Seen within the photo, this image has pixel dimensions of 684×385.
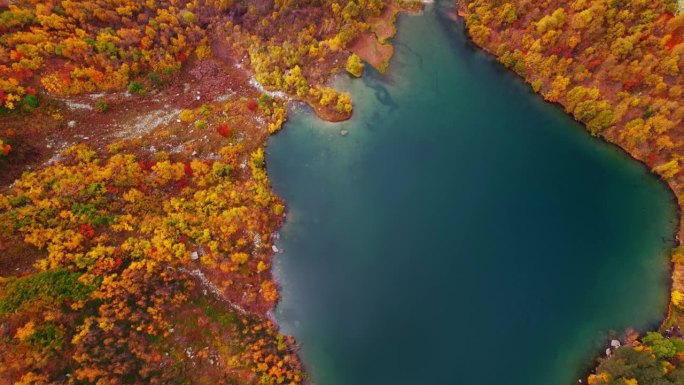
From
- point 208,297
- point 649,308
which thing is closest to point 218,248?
point 208,297

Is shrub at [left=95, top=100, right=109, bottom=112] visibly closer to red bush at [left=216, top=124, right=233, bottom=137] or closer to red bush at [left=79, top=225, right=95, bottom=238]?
red bush at [left=216, top=124, right=233, bottom=137]

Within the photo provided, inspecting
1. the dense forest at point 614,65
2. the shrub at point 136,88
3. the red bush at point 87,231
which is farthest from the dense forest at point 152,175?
the dense forest at point 614,65

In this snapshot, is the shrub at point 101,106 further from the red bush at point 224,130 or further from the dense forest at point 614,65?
the dense forest at point 614,65

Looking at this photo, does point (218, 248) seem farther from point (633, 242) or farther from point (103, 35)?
point (633, 242)

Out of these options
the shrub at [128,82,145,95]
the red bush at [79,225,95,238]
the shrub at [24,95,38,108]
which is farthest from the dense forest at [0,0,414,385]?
the shrub at [128,82,145,95]

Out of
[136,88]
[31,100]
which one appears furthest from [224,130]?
[31,100]
